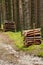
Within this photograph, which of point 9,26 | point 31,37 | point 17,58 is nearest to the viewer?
point 17,58

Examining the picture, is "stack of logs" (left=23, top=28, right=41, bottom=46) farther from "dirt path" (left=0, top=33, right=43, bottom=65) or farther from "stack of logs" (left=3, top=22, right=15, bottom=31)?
"stack of logs" (left=3, top=22, right=15, bottom=31)

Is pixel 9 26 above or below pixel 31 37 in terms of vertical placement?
below

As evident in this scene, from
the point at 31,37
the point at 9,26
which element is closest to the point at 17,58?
the point at 31,37

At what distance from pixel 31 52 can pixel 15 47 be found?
2.23 m

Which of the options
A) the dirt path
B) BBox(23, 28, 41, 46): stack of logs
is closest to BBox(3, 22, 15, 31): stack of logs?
BBox(23, 28, 41, 46): stack of logs

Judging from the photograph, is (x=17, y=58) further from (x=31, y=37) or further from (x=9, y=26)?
(x=9, y=26)

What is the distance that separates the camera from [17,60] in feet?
40.4

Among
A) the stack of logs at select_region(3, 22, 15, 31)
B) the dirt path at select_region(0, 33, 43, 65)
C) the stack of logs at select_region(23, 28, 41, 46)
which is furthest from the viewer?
the stack of logs at select_region(3, 22, 15, 31)

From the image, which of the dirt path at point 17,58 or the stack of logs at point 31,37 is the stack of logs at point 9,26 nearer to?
the stack of logs at point 31,37

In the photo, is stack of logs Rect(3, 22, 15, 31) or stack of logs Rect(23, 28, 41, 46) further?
stack of logs Rect(3, 22, 15, 31)

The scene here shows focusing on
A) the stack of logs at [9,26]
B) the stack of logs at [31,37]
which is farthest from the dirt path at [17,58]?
the stack of logs at [9,26]

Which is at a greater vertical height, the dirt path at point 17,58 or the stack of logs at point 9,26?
the stack of logs at point 9,26

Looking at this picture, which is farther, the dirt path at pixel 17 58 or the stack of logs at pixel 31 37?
the stack of logs at pixel 31 37


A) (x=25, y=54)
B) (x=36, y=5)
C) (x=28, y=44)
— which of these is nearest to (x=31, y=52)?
(x=25, y=54)
